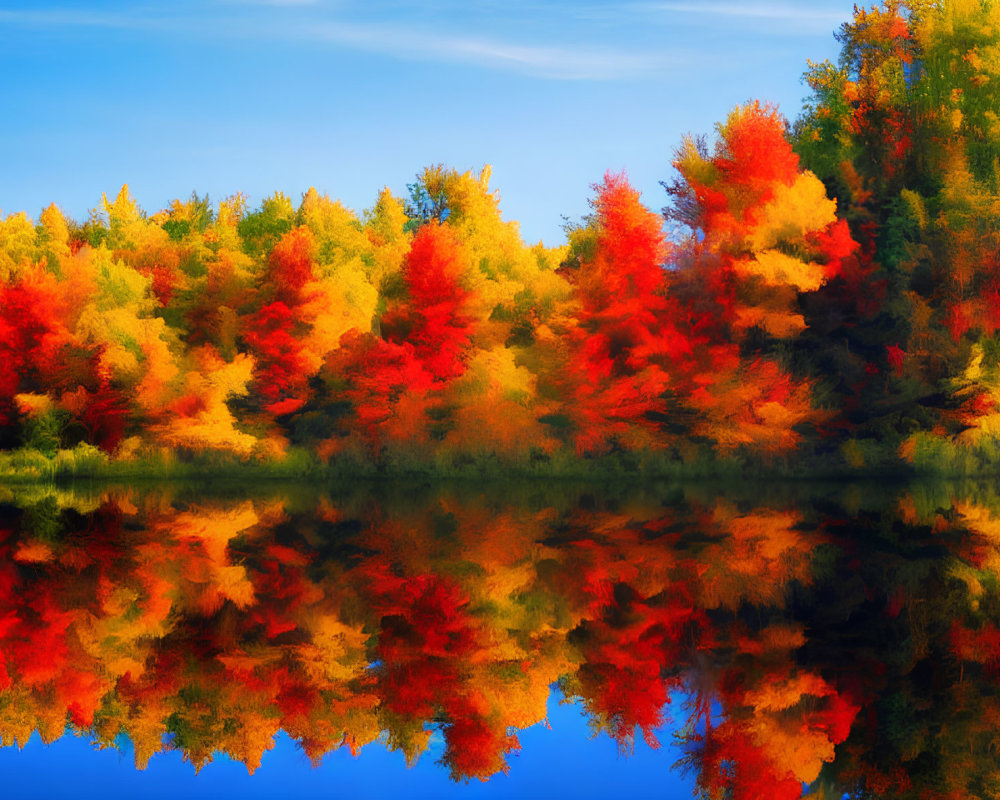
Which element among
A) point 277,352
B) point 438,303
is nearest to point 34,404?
point 277,352

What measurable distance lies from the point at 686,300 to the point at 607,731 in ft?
96.0

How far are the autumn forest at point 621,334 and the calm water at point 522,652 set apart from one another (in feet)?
58.8

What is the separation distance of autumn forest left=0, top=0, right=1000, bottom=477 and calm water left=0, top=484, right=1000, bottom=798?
1792cm

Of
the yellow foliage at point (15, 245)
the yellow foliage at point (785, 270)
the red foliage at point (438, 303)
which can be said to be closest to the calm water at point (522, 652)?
the yellow foliage at point (785, 270)

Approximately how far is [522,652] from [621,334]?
2738cm

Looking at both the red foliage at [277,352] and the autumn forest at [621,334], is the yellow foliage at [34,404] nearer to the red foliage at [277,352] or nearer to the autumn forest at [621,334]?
the autumn forest at [621,334]

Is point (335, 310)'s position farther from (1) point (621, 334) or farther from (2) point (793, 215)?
(2) point (793, 215)

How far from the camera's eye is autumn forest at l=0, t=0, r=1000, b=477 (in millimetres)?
34938

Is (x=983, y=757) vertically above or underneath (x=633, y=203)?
underneath

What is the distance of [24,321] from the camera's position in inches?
1519

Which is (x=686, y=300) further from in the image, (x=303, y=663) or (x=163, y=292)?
(x=303, y=663)

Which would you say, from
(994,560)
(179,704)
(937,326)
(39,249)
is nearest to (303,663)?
(179,704)

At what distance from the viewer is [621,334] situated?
119 feet

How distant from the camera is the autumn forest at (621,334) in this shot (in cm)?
3494
